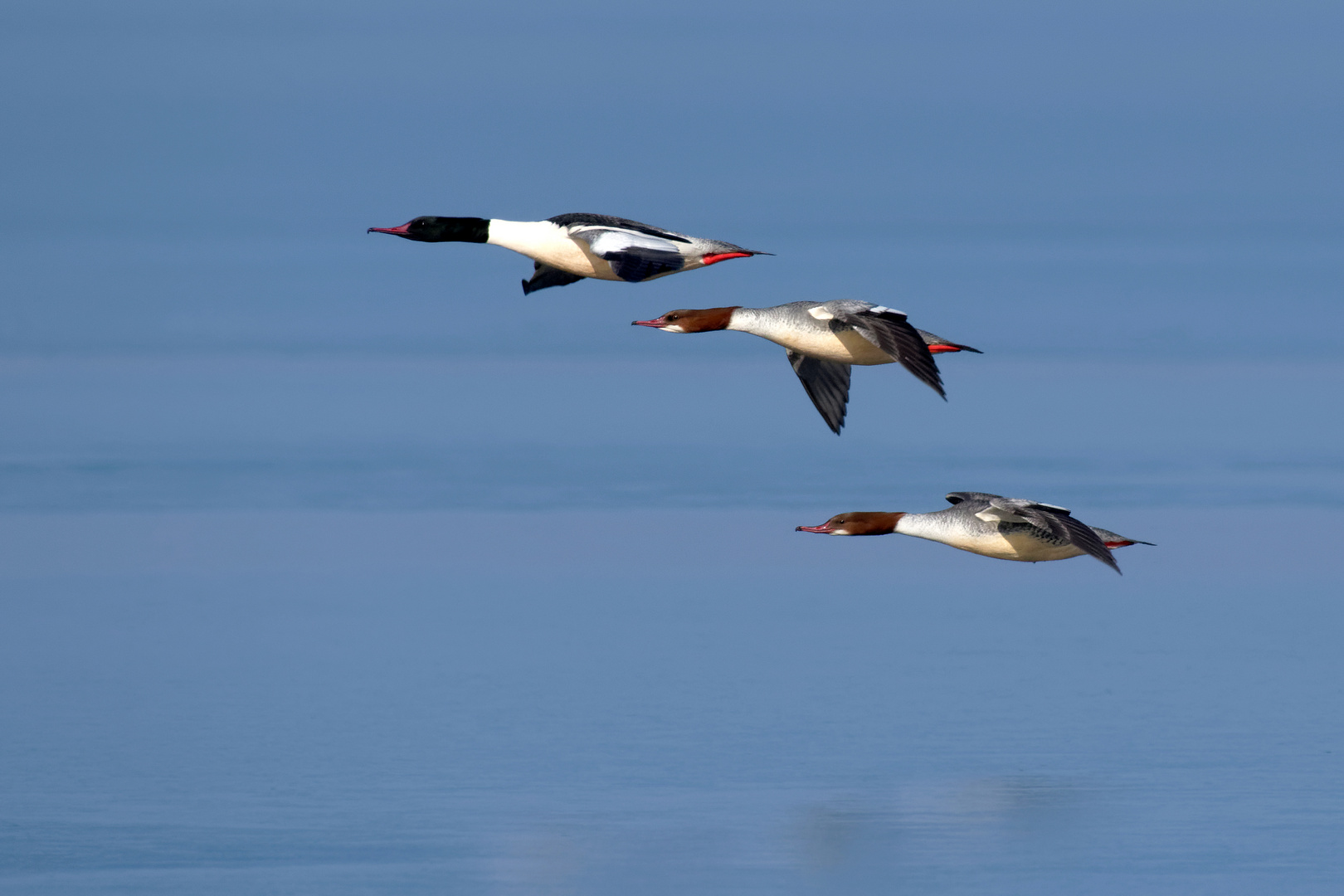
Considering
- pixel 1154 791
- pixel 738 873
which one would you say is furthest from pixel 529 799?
pixel 1154 791

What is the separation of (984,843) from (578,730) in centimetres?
1497

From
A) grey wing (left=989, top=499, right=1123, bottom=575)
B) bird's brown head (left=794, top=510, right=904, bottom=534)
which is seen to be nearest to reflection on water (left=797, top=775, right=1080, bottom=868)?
bird's brown head (left=794, top=510, right=904, bottom=534)

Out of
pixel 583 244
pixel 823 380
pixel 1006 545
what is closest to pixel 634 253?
pixel 583 244

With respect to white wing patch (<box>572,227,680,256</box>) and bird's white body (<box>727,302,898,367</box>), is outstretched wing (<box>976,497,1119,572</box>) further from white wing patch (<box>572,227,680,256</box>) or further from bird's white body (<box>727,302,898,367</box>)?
white wing patch (<box>572,227,680,256</box>)

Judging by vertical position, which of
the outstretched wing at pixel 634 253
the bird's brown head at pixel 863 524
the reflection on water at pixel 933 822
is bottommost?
the reflection on water at pixel 933 822

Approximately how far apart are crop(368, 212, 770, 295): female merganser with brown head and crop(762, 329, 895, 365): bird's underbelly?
44.0 inches

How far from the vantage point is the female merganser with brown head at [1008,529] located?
1836 centimetres

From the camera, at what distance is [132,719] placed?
50.1 m

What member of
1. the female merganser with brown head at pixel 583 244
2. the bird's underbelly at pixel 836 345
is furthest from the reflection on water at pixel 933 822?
the female merganser with brown head at pixel 583 244

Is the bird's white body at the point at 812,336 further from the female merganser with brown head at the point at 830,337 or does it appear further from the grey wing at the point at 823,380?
the grey wing at the point at 823,380

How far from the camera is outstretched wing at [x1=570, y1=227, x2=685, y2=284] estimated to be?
16.7m

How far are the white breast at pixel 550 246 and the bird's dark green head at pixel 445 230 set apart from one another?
0.15 meters

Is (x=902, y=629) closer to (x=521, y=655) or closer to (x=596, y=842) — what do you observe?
(x=521, y=655)

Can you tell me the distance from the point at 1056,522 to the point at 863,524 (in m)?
2.81
